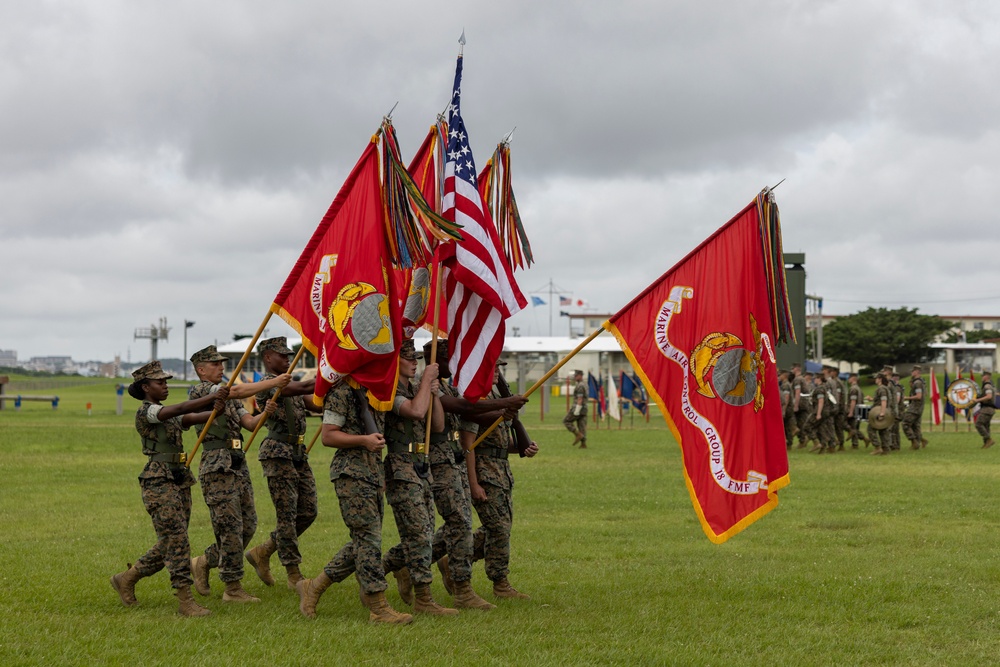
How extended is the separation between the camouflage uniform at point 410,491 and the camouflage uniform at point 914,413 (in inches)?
815

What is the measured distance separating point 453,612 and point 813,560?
417cm

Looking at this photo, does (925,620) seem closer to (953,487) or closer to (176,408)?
(176,408)

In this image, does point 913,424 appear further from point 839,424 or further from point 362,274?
point 362,274

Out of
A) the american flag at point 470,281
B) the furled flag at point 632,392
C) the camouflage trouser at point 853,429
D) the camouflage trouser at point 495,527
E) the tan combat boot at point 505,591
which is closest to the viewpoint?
the camouflage trouser at point 495,527

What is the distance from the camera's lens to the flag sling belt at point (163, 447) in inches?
356

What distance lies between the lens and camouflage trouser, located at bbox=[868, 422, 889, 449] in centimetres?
2573

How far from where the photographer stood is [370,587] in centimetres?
838

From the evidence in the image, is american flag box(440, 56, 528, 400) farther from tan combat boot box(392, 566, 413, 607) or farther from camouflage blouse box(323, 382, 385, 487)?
tan combat boot box(392, 566, 413, 607)

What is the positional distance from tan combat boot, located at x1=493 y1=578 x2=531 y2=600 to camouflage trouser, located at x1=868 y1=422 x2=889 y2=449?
717 inches

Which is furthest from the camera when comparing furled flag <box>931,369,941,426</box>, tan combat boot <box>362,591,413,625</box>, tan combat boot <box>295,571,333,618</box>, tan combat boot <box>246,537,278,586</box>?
furled flag <box>931,369,941,426</box>

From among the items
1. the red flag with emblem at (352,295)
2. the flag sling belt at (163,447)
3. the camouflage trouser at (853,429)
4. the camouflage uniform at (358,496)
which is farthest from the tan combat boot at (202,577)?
the camouflage trouser at (853,429)

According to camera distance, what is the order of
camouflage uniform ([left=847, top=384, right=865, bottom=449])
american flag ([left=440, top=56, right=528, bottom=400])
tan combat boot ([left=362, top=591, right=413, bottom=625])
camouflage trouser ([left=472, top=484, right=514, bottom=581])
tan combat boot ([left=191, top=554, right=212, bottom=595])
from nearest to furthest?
tan combat boot ([left=362, top=591, right=413, bottom=625]) → camouflage trouser ([left=472, top=484, right=514, bottom=581]) → american flag ([left=440, top=56, right=528, bottom=400]) → tan combat boot ([left=191, top=554, right=212, bottom=595]) → camouflage uniform ([left=847, top=384, right=865, bottom=449])

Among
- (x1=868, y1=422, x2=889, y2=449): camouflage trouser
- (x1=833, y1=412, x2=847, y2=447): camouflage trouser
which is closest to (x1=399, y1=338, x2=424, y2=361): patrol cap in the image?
(x1=868, y1=422, x2=889, y2=449): camouflage trouser

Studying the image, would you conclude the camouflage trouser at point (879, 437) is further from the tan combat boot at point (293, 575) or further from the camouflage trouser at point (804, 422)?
the tan combat boot at point (293, 575)
